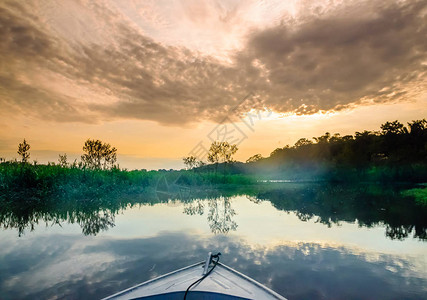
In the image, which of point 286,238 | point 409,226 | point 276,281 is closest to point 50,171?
point 286,238

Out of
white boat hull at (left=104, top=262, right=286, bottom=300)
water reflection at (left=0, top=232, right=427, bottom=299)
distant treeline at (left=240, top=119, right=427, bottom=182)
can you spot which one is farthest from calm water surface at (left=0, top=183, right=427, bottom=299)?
distant treeline at (left=240, top=119, right=427, bottom=182)

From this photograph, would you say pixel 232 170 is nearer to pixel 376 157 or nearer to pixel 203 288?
pixel 376 157

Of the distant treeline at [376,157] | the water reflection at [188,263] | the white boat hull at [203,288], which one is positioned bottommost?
the water reflection at [188,263]

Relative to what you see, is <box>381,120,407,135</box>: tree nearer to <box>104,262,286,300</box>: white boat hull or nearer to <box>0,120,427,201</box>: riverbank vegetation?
<box>0,120,427,201</box>: riverbank vegetation

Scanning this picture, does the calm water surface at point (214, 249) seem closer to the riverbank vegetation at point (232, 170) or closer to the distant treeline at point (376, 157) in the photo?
the riverbank vegetation at point (232, 170)

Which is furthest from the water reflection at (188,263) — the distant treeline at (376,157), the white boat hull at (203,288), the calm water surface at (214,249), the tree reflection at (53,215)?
the distant treeline at (376,157)

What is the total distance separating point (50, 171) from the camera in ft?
41.8

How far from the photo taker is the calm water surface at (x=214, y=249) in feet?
12.4

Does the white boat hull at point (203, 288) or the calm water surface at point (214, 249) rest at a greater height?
the white boat hull at point (203, 288)

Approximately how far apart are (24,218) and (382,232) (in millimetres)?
10474

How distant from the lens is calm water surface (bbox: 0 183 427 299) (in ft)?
12.4

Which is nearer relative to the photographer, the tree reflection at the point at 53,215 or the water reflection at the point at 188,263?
the water reflection at the point at 188,263

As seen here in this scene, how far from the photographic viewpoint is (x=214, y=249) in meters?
5.66

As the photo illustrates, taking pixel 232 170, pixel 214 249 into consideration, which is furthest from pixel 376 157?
pixel 214 249
